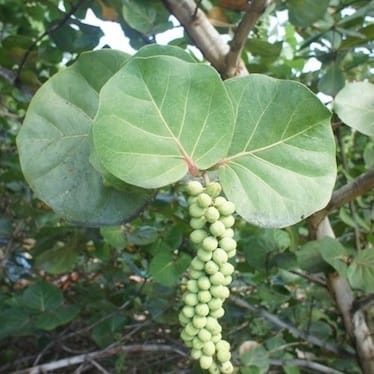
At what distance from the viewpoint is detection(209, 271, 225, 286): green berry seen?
461mm

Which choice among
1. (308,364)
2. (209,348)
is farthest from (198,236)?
(308,364)

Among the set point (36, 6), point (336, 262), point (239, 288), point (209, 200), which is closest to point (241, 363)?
point (336, 262)

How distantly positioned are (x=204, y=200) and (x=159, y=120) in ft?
0.28

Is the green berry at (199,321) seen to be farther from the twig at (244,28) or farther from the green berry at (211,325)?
the twig at (244,28)

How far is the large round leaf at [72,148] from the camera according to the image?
54 centimetres

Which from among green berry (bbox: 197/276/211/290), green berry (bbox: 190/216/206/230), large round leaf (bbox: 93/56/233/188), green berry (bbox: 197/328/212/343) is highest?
large round leaf (bbox: 93/56/233/188)

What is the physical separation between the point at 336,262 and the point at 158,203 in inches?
19.0

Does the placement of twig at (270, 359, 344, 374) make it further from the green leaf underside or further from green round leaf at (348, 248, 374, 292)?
the green leaf underside

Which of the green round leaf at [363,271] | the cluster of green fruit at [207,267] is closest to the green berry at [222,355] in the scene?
the cluster of green fruit at [207,267]

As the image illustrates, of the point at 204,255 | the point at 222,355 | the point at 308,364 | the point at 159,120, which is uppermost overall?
the point at 159,120

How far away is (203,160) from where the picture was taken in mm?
466

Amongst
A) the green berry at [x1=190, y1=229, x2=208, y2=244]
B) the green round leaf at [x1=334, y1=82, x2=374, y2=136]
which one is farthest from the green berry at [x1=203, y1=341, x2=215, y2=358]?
the green round leaf at [x1=334, y1=82, x2=374, y2=136]

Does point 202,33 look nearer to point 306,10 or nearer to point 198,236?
point 306,10

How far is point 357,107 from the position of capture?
619mm
